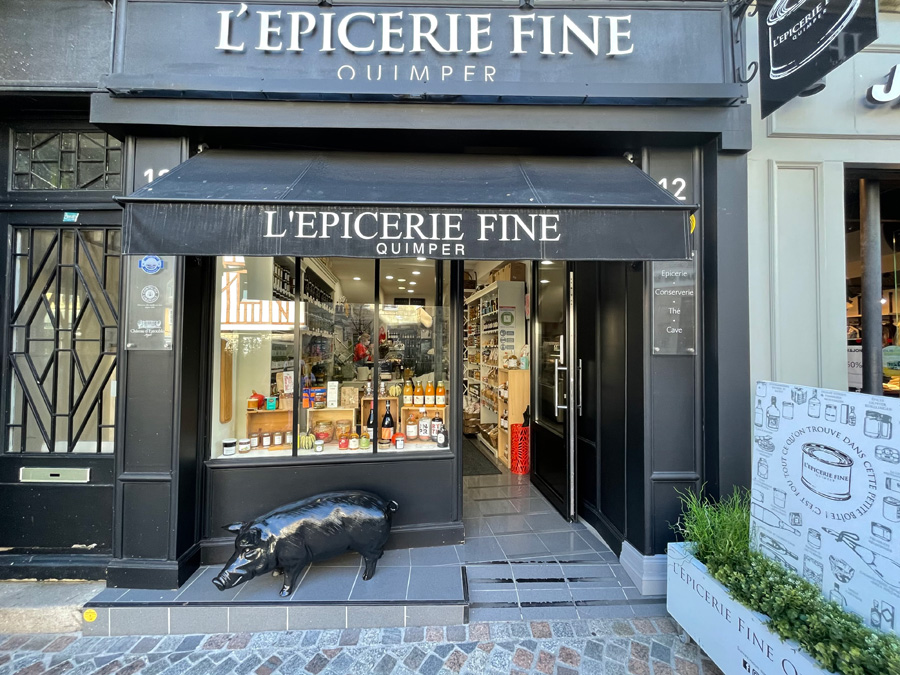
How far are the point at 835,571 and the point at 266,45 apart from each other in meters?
5.18

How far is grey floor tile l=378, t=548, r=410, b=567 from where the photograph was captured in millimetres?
3256

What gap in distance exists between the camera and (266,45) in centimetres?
312

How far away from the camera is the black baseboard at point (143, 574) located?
2.87 m

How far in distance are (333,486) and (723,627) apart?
9.83 ft

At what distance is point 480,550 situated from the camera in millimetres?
3555

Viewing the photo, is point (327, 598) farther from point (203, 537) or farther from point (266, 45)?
point (266, 45)

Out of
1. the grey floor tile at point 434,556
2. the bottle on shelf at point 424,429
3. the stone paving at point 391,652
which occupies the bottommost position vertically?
the stone paving at point 391,652

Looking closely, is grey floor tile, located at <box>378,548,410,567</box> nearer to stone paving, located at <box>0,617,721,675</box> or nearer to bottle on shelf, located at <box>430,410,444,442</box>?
stone paving, located at <box>0,617,721,675</box>

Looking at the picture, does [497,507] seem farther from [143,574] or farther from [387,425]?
[143,574]

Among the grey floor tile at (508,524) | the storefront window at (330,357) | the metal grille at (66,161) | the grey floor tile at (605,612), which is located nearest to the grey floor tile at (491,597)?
the grey floor tile at (605,612)

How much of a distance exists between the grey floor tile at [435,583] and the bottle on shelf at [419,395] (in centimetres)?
153

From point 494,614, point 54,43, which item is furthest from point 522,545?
point 54,43

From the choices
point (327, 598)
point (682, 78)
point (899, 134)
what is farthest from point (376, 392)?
point (899, 134)

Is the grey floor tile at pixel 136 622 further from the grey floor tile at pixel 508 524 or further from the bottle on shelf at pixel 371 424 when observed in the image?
the grey floor tile at pixel 508 524
